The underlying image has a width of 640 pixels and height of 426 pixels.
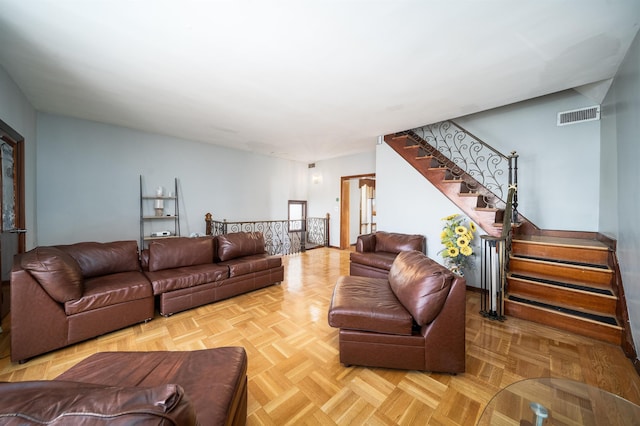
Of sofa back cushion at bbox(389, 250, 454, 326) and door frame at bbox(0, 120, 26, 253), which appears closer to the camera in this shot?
sofa back cushion at bbox(389, 250, 454, 326)

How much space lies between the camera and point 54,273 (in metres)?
1.99

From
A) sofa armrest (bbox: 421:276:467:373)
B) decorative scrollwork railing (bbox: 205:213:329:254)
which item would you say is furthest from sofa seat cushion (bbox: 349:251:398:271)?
decorative scrollwork railing (bbox: 205:213:329:254)

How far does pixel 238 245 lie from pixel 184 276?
94 cm

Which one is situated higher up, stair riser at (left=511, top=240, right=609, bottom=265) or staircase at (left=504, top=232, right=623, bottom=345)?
stair riser at (left=511, top=240, right=609, bottom=265)

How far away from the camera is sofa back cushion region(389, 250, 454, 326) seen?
5.51 ft

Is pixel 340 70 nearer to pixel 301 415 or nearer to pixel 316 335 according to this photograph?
pixel 316 335

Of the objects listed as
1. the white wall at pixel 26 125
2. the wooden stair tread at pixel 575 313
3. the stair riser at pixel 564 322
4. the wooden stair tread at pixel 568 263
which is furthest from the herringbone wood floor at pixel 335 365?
the white wall at pixel 26 125

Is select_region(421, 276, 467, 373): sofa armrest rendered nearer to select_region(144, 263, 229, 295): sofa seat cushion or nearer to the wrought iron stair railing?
select_region(144, 263, 229, 295): sofa seat cushion

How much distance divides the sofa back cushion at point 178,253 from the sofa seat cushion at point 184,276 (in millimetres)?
92

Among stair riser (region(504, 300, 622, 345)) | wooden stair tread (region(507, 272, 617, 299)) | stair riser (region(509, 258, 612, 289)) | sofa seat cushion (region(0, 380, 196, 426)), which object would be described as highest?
sofa seat cushion (region(0, 380, 196, 426))

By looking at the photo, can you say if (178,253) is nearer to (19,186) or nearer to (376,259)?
(19,186)

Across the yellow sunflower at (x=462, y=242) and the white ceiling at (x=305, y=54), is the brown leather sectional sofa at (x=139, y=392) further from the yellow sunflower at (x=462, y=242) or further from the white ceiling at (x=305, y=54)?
the yellow sunflower at (x=462, y=242)

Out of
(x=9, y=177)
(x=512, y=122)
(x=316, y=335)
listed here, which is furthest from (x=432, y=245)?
(x=9, y=177)

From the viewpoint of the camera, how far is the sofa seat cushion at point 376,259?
11.7 ft
